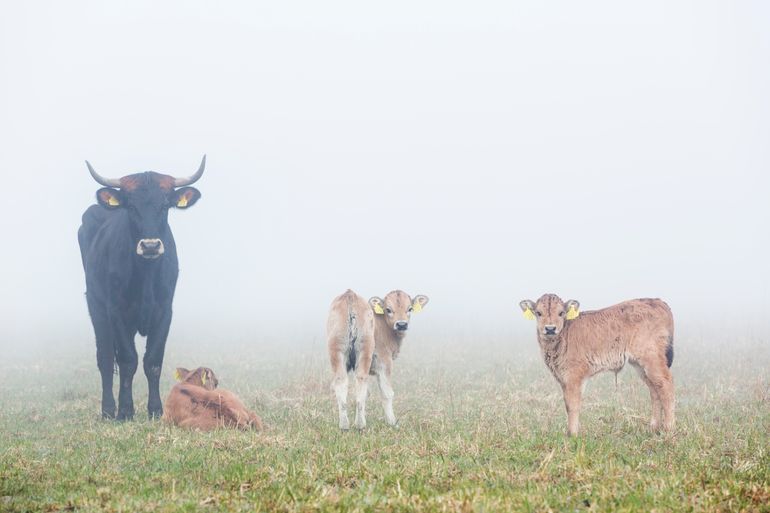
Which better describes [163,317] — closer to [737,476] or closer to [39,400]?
[39,400]

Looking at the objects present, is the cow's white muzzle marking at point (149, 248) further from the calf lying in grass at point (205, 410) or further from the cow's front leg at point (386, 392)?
the cow's front leg at point (386, 392)

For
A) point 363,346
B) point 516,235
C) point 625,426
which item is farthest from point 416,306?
point 516,235

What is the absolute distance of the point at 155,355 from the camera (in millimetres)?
13367

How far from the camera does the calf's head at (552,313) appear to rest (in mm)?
10906

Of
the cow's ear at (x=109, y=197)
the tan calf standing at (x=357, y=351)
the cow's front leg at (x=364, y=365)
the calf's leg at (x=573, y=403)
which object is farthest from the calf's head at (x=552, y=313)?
the cow's ear at (x=109, y=197)

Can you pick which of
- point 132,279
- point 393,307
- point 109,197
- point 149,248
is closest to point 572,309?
point 393,307

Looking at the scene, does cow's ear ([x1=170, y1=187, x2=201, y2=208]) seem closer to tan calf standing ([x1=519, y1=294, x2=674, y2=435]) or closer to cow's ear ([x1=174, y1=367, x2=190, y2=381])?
cow's ear ([x1=174, y1=367, x2=190, y2=381])

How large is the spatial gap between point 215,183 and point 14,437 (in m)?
180

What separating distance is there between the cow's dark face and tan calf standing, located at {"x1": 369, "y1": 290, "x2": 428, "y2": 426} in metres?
3.41

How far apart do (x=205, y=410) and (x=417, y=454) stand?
3.70m

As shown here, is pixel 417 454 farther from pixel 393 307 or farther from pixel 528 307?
pixel 393 307

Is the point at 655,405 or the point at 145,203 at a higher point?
the point at 145,203

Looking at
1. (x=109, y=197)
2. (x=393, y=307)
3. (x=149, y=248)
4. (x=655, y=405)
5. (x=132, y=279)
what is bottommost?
(x=655, y=405)

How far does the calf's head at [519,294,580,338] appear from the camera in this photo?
35.8 feet
